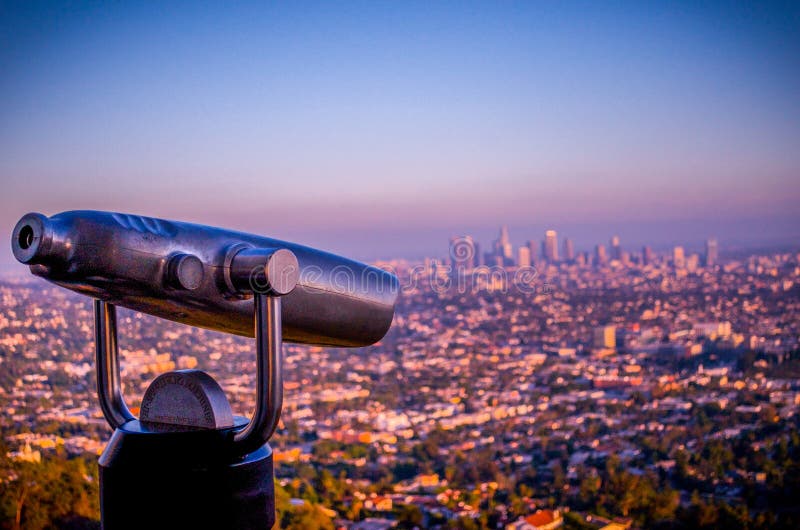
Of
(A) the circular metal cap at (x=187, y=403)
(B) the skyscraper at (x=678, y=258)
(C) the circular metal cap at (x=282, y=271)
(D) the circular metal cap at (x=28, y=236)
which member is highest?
(B) the skyscraper at (x=678, y=258)

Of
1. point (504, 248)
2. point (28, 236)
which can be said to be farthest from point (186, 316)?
point (504, 248)

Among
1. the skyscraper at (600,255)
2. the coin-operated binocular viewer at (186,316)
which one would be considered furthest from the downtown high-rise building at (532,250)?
the coin-operated binocular viewer at (186,316)

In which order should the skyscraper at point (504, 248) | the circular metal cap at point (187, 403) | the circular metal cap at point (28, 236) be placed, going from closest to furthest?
1. the circular metal cap at point (28, 236)
2. the circular metal cap at point (187, 403)
3. the skyscraper at point (504, 248)

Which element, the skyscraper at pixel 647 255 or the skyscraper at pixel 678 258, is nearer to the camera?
the skyscraper at pixel 678 258

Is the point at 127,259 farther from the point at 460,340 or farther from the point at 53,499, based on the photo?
the point at 460,340

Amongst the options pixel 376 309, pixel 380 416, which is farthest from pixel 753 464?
pixel 376 309

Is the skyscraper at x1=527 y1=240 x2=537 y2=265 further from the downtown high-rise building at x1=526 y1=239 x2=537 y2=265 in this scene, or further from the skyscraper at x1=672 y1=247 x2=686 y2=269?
the skyscraper at x1=672 y1=247 x2=686 y2=269

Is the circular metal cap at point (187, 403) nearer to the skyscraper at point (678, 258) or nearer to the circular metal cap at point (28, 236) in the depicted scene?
the circular metal cap at point (28, 236)

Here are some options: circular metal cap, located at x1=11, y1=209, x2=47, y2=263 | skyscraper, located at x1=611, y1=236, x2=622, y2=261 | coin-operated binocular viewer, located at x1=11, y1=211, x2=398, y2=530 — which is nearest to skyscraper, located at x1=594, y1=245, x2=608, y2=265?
skyscraper, located at x1=611, y1=236, x2=622, y2=261
